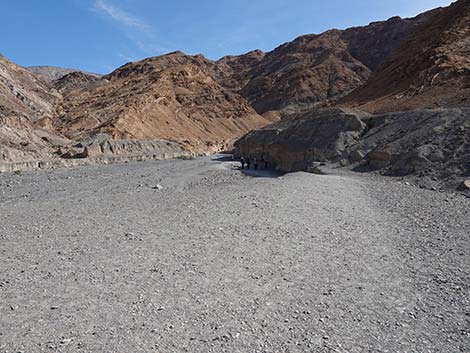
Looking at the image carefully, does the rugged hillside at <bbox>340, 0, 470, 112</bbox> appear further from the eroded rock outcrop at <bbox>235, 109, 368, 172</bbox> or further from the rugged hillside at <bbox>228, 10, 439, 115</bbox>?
the rugged hillside at <bbox>228, 10, 439, 115</bbox>

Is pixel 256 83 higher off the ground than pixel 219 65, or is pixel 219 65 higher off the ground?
pixel 219 65

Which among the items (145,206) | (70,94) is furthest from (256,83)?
(145,206)

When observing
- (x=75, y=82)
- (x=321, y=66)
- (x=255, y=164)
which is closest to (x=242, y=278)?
(x=255, y=164)

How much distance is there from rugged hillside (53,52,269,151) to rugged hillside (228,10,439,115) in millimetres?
21478

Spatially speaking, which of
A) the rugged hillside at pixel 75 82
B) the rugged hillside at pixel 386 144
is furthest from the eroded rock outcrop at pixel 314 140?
the rugged hillside at pixel 75 82

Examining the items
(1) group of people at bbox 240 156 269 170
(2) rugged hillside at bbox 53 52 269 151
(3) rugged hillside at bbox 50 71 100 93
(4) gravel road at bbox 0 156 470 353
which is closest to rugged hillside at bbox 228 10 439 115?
(2) rugged hillside at bbox 53 52 269 151

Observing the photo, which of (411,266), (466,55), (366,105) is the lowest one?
(411,266)

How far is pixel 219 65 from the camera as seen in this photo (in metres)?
166

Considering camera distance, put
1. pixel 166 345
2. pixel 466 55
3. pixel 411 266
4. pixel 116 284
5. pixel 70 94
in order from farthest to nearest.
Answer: pixel 70 94 → pixel 466 55 → pixel 411 266 → pixel 116 284 → pixel 166 345

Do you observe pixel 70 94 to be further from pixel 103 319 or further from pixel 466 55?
pixel 103 319

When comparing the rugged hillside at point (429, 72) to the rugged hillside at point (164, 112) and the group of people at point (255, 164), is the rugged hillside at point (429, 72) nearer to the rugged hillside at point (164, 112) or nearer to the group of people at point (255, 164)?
the group of people at point (255, 164)

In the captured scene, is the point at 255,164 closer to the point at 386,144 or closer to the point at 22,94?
the point at 386,144

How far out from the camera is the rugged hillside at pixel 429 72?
979 inches

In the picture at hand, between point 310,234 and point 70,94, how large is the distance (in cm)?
7875
